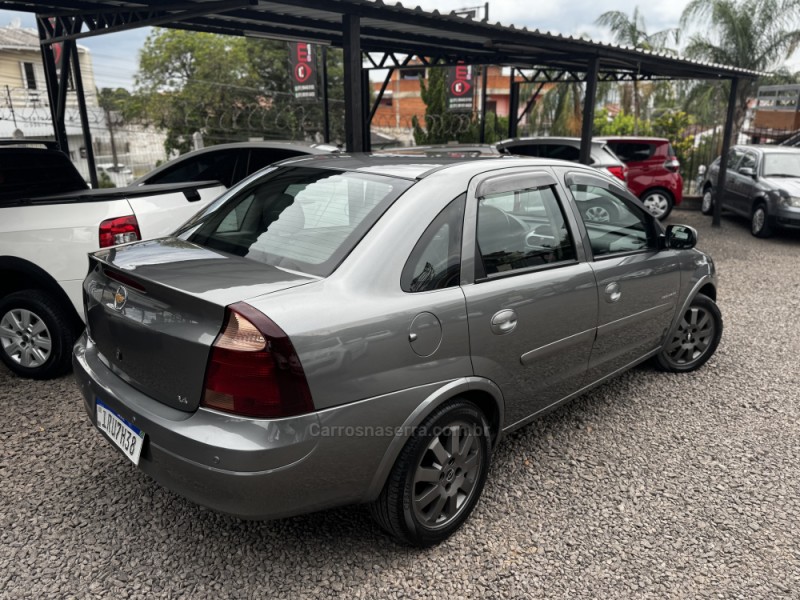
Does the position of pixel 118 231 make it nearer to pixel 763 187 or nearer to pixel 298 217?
pixel 298 217

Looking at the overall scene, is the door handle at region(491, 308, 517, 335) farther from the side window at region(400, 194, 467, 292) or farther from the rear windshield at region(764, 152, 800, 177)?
the rear windshield at region(764, 152, 800, 177)

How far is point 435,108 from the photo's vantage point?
24531 mm

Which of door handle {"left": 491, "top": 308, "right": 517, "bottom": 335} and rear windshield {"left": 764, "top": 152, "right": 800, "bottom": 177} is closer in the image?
door handle {"left": 491, "top": 308, "right": 517, "bottom": 335}

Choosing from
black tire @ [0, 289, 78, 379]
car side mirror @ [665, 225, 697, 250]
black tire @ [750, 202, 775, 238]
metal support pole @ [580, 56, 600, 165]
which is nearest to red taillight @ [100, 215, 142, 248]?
black tire @ [0, 289, 78, 379]

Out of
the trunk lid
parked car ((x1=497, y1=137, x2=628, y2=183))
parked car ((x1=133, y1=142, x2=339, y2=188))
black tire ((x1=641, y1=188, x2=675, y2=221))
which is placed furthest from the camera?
black tire ((x1=641, y1=188, x2=675, y2=221))

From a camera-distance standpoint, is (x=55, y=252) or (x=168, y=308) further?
(x=55, y=252)

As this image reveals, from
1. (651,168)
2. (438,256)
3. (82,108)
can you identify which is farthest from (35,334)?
(651,168)

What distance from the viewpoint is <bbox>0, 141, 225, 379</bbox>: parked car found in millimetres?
4031

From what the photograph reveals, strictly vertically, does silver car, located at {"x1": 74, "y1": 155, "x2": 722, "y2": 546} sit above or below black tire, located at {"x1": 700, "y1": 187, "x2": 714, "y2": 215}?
above

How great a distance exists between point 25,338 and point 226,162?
3.08m

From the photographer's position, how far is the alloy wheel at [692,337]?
14.9ft

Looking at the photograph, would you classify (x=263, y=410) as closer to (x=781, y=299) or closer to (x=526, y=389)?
(x=526, y=389)

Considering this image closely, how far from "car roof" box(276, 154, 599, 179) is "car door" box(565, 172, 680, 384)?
0.37m

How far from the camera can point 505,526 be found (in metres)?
2.87
